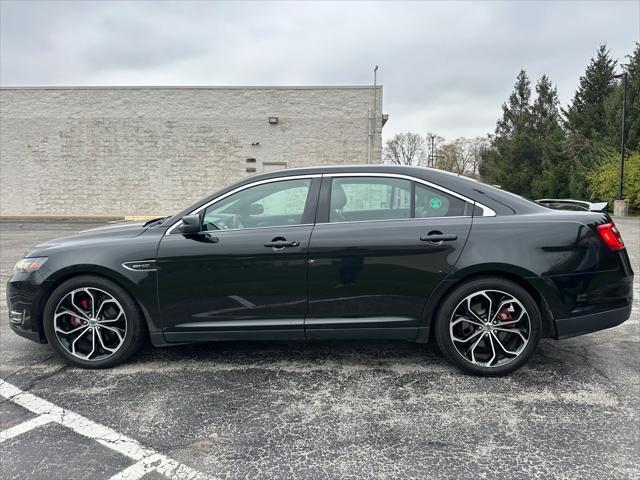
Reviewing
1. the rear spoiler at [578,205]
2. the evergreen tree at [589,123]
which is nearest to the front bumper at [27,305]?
the rear spoiler at [578,205]

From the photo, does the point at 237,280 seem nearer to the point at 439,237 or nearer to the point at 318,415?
the point at 318,415

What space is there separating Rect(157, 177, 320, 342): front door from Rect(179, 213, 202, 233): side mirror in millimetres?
91

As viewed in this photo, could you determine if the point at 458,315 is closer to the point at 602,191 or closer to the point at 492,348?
the point at 492,348

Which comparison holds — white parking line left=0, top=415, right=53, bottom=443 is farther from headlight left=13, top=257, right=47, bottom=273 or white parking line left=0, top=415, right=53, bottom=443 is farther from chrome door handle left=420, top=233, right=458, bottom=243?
chrome door handle left=420, top=233, right=458, bottom=243

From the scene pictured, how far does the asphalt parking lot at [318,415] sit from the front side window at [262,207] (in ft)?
3.78

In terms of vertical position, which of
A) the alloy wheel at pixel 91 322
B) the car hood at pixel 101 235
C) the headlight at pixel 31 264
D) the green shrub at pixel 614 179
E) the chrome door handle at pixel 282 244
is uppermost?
the green shrub at pixel 614 179

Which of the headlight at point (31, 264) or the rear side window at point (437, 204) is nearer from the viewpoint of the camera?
the rear side window at point (437, 204)

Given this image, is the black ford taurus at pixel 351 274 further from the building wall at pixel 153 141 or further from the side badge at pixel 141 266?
the building wall at pixel 153 141

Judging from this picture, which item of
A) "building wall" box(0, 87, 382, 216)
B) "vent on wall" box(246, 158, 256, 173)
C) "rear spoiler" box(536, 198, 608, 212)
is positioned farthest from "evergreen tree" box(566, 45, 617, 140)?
"rear spoiler" box(536, 198, 608, 212)

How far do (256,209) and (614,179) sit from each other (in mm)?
28177

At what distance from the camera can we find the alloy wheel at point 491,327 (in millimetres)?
3227

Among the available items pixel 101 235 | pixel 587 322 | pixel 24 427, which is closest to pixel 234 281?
pixel 101 235

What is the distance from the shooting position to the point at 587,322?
3221 millimetres

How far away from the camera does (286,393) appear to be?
10.0 feet
